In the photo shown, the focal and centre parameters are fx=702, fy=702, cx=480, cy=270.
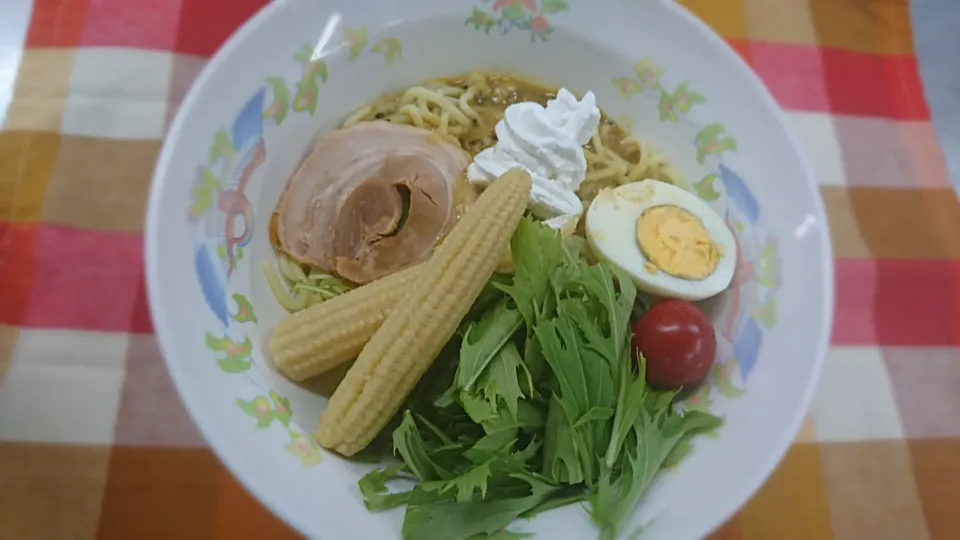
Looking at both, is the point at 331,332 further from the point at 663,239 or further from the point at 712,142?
the point at 712,142

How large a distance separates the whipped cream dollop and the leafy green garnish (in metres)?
0.22

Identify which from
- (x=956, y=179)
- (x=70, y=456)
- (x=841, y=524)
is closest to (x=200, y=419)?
(x=70, y=456)

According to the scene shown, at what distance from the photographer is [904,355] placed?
1.61 m

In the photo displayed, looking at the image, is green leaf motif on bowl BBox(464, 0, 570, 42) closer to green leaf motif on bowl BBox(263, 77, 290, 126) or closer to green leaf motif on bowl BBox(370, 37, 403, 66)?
green leaf motif on bowl BBox(370, 37, 403, 66)

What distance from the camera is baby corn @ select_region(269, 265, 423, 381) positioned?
1209mm

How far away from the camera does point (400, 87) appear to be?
163 cm

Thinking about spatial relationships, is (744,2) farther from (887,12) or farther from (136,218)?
(136,218)

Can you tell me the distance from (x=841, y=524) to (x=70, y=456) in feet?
4.86

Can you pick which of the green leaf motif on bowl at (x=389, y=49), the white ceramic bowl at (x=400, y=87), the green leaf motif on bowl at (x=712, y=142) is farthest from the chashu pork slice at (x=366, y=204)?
the green leaf motif on bowl at (x=712, y=142)

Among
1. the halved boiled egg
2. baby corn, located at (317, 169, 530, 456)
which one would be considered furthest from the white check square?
the halved boiled egg

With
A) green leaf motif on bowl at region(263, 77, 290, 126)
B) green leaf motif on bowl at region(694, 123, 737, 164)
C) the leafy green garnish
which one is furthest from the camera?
green leaf motif on bowl at region(694, 123, 737, 164)

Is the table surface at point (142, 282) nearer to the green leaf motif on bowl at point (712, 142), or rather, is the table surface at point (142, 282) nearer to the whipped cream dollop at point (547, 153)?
the green leaf motif on bowl at point (712, 142)

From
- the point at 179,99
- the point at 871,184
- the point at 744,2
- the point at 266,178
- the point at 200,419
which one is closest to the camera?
the point at 200,419

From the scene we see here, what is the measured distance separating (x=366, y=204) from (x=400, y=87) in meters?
0.33
